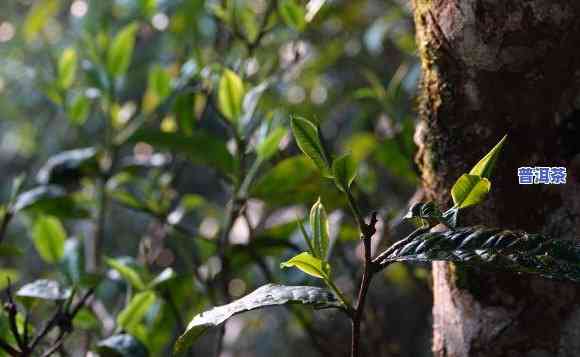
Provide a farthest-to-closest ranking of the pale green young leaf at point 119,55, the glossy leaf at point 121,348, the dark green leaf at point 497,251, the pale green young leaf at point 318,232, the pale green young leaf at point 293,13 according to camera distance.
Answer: the pale green young leaf at point 119,55 → the pale green young leaf at point 293,13 → the glossy leaf at point 121,348 → the pale green young leaf at point 318,232 → the dark green leaf at point 497,251

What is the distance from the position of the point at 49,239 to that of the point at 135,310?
0.70 feet

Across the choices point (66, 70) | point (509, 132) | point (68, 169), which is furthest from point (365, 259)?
point (66, 70)

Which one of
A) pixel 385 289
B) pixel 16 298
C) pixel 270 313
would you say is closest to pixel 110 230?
pixel 270 313

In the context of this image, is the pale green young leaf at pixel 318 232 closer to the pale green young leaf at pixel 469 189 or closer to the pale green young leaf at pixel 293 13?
the pale green young leaf at pixel 469 189

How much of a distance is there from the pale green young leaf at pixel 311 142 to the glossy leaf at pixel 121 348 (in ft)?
0.99

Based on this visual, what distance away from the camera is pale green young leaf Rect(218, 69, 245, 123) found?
3.29 ft

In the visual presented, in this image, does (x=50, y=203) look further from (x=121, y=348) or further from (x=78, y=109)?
(x=121, y=348)

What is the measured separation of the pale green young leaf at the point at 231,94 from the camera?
3.29 ft

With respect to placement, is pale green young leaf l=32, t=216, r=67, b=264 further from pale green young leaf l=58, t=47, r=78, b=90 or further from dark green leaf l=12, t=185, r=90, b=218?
pale green young leaf l=58, t=47, r=78, b=90

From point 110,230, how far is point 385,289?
84 cm

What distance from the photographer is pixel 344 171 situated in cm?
63

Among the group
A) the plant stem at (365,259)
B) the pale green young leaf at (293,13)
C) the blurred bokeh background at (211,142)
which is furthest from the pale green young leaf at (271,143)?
the plant stem at (365,259)

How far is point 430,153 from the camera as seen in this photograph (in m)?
0.76

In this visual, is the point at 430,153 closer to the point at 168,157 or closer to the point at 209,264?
the point at 209,264
